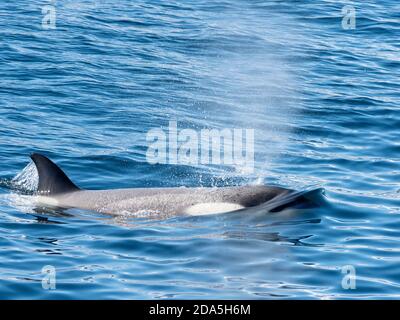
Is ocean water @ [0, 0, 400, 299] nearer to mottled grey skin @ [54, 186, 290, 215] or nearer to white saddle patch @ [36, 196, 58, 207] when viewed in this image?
white saddle patch @ [36, 196, 58, 207]

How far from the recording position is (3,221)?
12945 millimetres

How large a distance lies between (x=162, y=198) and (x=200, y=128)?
6.07 meters

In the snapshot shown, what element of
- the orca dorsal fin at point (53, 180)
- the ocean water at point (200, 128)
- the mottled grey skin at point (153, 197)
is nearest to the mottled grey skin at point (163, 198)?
the mottled grey skin at point (153, 197)

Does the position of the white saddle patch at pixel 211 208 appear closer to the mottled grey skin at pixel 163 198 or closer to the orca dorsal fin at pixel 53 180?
the mottled grey skin at pixel 163 198

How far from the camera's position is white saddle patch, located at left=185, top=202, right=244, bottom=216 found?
1295 centimetres

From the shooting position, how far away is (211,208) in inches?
514

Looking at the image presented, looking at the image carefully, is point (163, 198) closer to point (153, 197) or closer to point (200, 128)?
point (153, 197)

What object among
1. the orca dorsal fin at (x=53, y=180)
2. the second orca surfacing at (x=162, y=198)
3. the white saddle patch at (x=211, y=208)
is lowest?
the white saddle patch at (x=211, y=208)

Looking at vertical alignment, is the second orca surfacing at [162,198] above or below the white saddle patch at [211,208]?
above

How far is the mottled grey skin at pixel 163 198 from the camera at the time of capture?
1302 centimetres

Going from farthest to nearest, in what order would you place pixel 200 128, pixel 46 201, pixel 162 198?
1. pixel 200 128
2. pixel 46 201
3. pixel 162 198

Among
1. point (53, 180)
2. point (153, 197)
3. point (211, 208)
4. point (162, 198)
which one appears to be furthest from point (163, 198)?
point (53, 180)

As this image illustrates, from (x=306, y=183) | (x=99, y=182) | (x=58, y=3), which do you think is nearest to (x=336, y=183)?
(x=306, y=183)

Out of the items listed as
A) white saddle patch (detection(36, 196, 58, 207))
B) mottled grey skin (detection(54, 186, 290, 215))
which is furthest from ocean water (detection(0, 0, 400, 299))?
mottled grey skin (detection(54, 186, 290, 215))
